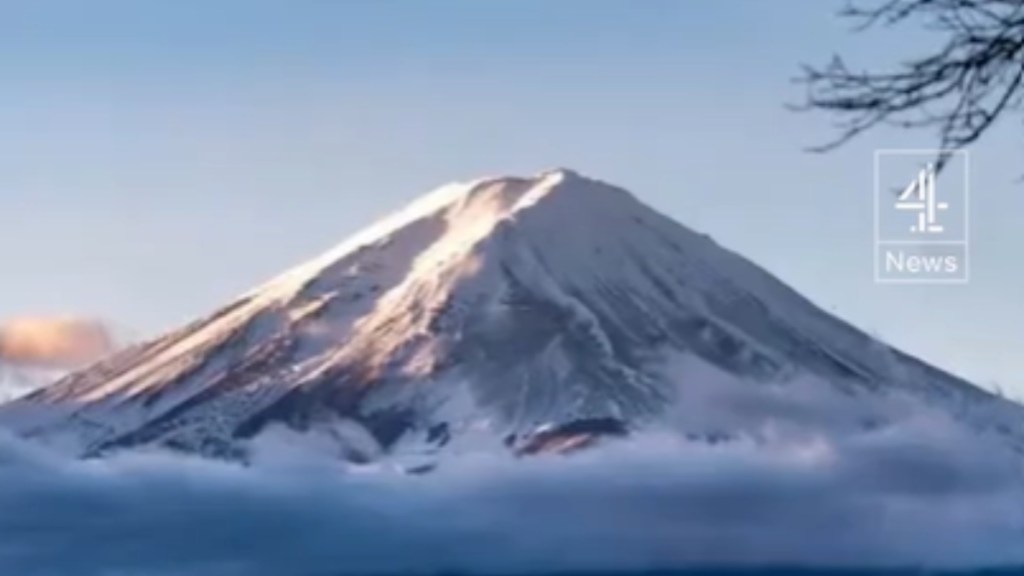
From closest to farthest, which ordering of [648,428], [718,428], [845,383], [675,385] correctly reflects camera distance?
[718,428], [845,383], [675,385], [648,428]

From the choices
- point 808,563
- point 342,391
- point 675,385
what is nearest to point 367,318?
point 342,391

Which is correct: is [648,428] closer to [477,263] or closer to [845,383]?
[477,263]

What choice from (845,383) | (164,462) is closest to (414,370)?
(164,462)

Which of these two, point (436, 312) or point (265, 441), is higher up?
point (436, 312)

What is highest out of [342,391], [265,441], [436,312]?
[436,312]

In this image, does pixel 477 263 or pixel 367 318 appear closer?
pixel 367 318

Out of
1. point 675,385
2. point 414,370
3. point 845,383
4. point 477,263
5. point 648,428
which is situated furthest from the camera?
point 477,263
